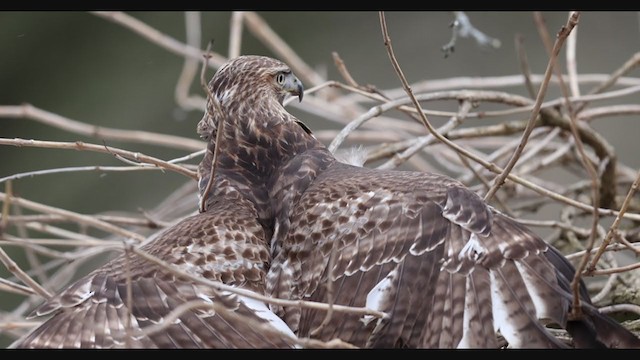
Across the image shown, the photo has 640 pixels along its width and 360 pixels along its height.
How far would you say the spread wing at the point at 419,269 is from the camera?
2.58 meters

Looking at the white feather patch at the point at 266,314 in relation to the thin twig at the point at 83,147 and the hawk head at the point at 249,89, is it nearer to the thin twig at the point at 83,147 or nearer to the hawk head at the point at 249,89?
the thin twig at the point at 83,147

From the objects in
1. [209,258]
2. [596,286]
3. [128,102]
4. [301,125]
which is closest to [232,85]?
[301,125]

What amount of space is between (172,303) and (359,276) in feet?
1.56

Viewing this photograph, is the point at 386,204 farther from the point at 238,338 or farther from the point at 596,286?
the point at 596,286

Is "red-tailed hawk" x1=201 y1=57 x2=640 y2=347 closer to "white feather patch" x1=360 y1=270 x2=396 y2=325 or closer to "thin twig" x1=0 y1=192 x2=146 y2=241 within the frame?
"white feather patch" x1=360 y1=270 x2=396 y2=325

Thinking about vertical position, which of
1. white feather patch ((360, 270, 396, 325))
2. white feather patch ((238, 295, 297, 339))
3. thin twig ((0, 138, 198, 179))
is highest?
thin twig ((0, 138, 198, 179))

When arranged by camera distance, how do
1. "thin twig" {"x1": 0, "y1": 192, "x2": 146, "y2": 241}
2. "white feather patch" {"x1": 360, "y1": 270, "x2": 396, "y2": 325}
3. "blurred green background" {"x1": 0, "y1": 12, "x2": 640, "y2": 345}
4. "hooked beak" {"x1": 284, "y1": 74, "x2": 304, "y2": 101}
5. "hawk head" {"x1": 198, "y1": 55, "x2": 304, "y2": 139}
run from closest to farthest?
"white feather patch" {"x1": 360, "y1": 270, "x2": 396, "y2": 325} → "thin twig" {"x1": 0, "y1": 192, "x2": 146, "y2": 241} → "hawk head" {"x1": 198, "y1": 55, "x2": 304, "y2": 139} → "hooked beak" {"x1": 284, "y1": 74, "x2": 304, "y2": 101} → "blurred green background" {"x1": 0, "y1": 12, "x2": 640, "y2": 345}

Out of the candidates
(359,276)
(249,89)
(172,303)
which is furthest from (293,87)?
(172,303)

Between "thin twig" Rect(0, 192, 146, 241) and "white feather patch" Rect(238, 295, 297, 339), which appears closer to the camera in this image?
"white feather patch" Rect(238, 295, 297, 339)

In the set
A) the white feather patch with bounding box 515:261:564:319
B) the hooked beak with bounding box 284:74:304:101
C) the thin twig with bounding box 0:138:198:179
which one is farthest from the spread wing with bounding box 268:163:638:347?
the hooked beak with bounding box 284:74:304:101

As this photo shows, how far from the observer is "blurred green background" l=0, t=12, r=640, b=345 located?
797cm

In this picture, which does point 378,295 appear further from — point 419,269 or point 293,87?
point 293,87

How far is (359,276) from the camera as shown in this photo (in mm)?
2734

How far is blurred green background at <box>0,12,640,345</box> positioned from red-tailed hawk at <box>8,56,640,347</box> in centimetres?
486
